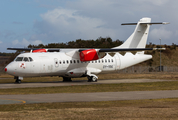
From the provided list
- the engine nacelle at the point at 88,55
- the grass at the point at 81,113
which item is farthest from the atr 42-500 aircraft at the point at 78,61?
the grass at the point at 81,113

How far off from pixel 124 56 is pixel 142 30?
16.4 feet

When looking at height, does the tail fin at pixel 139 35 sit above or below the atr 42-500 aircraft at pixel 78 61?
above

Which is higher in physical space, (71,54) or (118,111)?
(71,54)

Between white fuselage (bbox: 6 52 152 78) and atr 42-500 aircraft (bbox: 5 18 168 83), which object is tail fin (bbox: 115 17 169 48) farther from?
white fuselage (bbox: 6 52 152 78)

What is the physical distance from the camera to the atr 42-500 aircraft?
30.4 m

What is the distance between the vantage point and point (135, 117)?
11328 mm

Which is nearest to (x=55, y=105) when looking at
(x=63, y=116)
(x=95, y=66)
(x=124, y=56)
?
(x=63, y=116)

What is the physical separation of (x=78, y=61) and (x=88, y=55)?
6.97 ft

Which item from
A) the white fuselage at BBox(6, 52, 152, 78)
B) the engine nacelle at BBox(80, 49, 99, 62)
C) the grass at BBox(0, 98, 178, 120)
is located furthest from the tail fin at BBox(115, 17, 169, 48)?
the grass at BBox(0, 98, 178, 120)

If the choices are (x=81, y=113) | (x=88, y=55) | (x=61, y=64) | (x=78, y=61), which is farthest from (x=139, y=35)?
(x=81, y=113)

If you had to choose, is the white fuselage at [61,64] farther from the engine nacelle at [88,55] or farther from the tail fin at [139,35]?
the tail fin at [139,35]

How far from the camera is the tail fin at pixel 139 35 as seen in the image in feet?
128

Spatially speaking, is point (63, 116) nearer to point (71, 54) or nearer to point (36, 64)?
point (36, 64)

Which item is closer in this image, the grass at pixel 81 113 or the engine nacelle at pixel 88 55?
the grass at pixel 81 113
